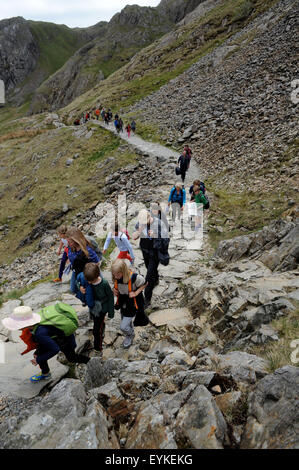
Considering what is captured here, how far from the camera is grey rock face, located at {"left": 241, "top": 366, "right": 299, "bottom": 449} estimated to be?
3029mm

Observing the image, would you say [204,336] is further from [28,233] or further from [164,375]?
[28,233]

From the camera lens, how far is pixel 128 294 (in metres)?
6.17

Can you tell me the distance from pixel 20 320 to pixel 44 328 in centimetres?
48

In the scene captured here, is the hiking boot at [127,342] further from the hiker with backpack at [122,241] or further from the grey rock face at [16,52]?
the grey rock face at [16,52]

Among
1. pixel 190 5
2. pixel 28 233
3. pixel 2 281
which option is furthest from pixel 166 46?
pixel 190 5

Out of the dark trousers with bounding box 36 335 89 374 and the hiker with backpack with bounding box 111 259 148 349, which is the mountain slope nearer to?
the hiker with backpack with bounding box 111 259 148 349

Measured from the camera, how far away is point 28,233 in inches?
939

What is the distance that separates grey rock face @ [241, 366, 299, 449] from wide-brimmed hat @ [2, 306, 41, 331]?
12.0 feet

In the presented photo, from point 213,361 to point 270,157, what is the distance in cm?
1577

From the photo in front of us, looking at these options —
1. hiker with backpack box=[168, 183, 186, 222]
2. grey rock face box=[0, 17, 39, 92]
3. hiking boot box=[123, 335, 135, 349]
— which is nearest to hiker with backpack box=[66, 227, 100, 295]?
hiking boot box=[123, 335, 135, 349]

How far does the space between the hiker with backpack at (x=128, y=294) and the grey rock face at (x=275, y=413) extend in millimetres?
3117

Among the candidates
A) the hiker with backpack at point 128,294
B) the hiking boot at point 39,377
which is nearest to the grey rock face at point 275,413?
the hiker with backpack at point 128,294

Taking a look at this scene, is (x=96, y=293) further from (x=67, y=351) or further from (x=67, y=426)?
(x=67, y=426)

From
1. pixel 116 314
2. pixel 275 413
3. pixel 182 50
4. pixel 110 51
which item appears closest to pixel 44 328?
pixel 116 314
